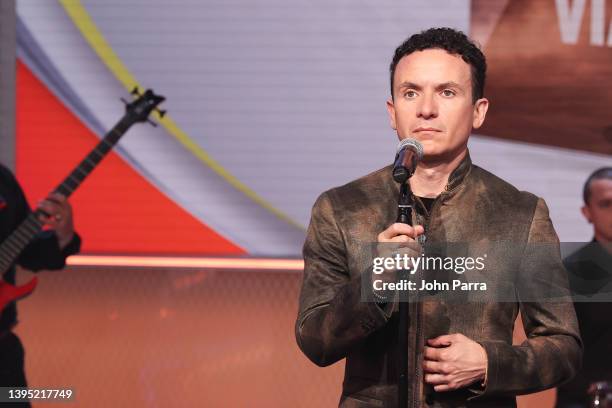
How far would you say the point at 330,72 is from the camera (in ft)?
13.5

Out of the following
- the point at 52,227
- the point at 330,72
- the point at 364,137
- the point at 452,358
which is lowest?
the point at 452,358

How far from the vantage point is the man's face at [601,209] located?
379 cm

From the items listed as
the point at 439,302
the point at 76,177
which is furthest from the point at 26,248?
the point at 439,302

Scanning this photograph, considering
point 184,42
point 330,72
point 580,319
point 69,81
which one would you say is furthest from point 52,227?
point 580,319

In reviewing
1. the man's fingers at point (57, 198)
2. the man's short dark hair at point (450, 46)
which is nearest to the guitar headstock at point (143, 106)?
the man's fingers at point (57, 198)

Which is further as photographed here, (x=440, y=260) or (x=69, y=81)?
(x=69, y=81)

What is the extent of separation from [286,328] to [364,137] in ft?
3.12

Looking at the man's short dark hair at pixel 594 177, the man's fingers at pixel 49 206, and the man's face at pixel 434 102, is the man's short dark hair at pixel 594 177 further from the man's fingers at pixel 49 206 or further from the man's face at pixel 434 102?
the man's fingers at pixel 49 206

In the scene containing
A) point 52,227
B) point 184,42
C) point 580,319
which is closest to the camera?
point 580,319

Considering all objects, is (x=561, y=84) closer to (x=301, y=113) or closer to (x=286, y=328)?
(x=301, y=113)

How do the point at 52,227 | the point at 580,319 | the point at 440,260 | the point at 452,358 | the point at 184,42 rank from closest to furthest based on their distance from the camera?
the point at 452,358, the point at 440,260, the point at 580,319, the point at 52,227, the point at 184,42

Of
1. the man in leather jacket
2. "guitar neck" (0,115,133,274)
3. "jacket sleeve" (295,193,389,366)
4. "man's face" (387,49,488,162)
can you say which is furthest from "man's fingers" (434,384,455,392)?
"guitar neck" (0,115,133,274)

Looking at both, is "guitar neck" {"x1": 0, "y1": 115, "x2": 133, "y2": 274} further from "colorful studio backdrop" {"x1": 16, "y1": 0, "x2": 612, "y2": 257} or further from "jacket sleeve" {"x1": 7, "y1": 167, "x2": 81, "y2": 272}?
"colorful studio backdrop" {"x1": 16, "y1": 0, "x2": 612, "y2": 257}

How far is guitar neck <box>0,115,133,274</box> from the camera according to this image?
12.4ft
